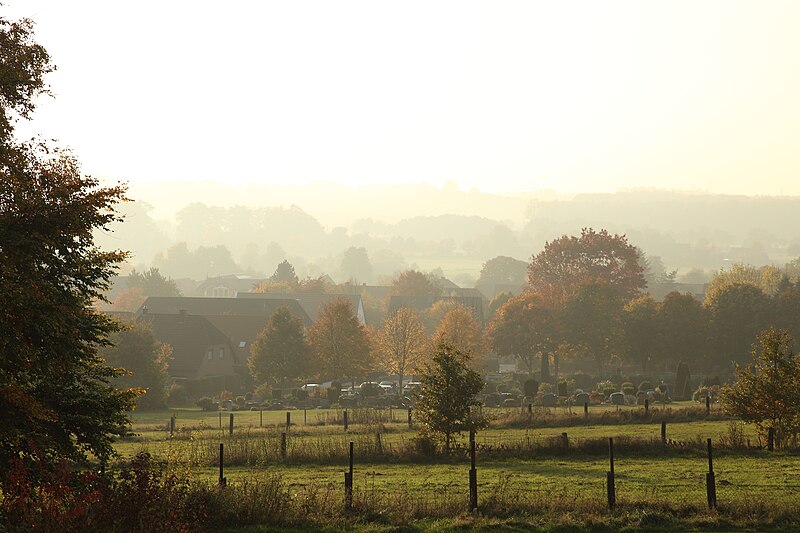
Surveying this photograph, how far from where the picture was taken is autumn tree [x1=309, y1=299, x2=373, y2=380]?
6619 cm

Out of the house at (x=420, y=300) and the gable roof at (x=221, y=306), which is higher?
the house at (x=420, y=300)

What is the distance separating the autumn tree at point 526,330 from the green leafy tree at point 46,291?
2379 inches

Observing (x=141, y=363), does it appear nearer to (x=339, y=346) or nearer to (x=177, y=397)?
(x=177, y=397)

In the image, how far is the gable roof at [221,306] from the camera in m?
98.7

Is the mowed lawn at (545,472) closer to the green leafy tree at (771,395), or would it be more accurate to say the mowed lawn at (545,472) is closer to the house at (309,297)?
the green leafy tree at (771,395)

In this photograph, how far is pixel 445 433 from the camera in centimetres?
2675

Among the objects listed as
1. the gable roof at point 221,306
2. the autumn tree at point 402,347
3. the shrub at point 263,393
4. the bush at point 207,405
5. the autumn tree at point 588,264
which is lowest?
the bush at point 207,405

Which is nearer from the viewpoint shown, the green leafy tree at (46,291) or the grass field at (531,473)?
the green leafy tree at (46,291)

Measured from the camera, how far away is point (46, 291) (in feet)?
51.1

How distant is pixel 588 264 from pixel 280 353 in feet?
153

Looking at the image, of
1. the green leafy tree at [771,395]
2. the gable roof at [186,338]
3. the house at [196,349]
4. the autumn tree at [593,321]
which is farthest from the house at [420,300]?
the green leafy tree at [771,395]

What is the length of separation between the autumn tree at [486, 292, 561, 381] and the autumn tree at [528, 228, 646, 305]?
716 inches

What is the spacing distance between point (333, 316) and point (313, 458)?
135ft

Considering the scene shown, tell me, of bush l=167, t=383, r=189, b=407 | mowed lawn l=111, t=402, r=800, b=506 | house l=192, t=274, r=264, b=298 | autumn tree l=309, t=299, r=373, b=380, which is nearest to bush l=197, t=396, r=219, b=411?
bush l=167, t=383, r=189, b=407
